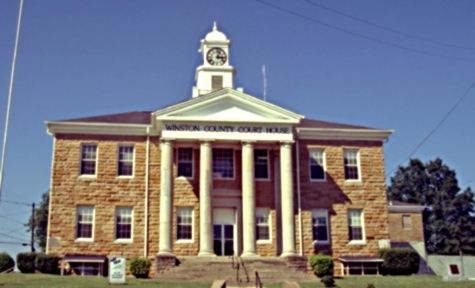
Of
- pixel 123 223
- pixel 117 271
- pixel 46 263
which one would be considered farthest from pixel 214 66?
pixel 117 271

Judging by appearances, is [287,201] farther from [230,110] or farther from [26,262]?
[26,262]

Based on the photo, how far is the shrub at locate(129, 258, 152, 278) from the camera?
120 ft

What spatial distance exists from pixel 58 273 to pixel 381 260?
726 inches

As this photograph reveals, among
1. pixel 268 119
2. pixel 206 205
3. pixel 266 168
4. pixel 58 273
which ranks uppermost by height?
pixel 268 119

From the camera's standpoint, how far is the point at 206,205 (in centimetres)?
3716

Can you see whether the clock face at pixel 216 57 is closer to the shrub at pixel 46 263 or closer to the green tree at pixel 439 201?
the shrub at pixel 46 263

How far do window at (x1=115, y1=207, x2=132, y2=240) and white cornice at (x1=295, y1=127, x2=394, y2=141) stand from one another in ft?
37.2

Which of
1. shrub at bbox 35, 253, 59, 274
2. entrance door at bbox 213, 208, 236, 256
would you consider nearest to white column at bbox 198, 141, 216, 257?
entrance door at bbox 213, 208, 236, 256

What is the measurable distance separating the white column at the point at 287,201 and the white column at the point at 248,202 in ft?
5.57

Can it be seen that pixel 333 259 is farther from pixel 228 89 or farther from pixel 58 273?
pixel 58 273

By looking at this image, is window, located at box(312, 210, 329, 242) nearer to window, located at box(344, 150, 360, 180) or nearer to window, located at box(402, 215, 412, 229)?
window, located at box(344, 150, 360, 180)

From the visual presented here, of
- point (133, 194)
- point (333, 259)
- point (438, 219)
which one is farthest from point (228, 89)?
point (438, 219)

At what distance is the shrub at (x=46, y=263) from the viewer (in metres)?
35.9

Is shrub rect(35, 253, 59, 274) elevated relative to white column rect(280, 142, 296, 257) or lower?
lower
